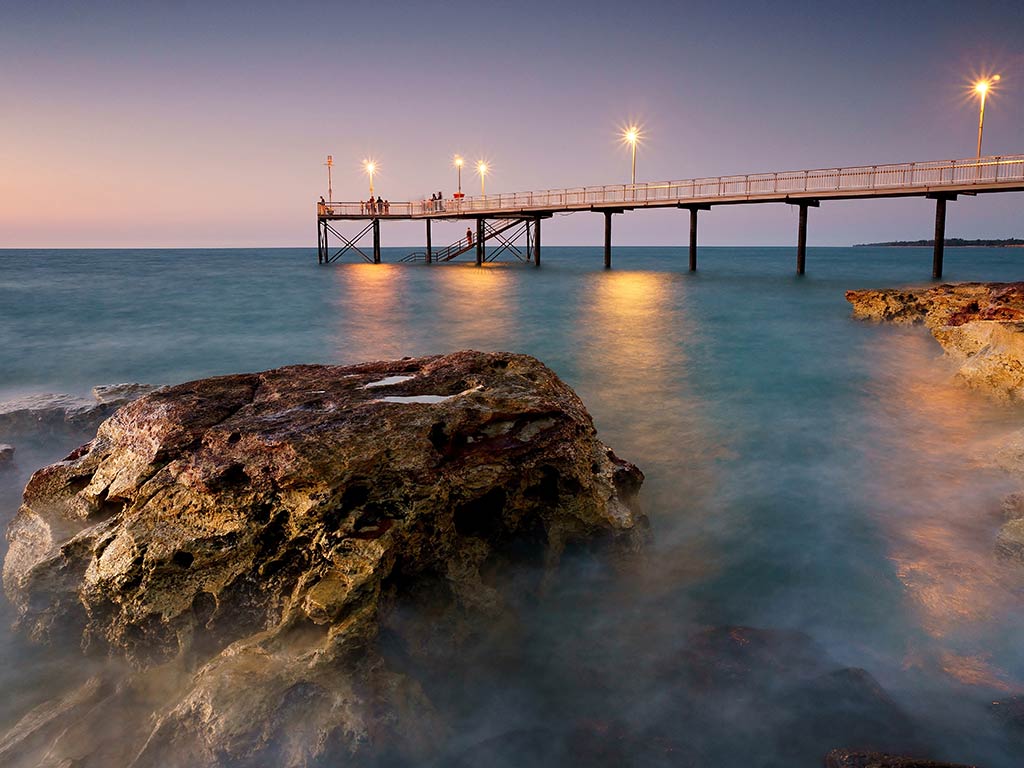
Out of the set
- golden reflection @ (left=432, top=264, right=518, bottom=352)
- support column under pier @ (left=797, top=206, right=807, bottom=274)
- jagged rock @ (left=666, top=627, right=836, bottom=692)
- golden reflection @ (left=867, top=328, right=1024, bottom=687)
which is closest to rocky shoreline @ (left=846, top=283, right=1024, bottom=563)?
golden reflection @ (left=867, top=328, right=1024, bottom=687)

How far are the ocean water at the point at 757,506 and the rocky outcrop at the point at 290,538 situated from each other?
1.65 feet

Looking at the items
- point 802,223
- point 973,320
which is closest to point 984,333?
point 973,320

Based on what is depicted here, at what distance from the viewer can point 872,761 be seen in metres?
3.21

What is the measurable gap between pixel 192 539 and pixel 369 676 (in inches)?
50.8

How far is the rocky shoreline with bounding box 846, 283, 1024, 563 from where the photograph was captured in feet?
20.3

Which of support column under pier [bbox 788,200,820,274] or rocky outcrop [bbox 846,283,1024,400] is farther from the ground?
support column under pier [bbox 788,200,820,274]

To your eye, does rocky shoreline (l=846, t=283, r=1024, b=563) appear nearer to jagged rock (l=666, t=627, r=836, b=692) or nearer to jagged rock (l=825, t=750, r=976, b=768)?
jagged rock (l=666, t=627, r=836, b=692)

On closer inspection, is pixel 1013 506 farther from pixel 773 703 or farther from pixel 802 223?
pixel 802 223

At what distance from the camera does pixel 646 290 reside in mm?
33719

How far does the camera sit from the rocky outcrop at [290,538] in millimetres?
3551

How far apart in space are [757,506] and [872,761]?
3742 millimetres

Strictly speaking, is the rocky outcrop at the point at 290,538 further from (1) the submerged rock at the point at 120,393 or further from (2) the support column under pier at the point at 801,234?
(2) the support column under pier at the point at 801,234

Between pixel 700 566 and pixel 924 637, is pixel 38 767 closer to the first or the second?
pixel 700 566

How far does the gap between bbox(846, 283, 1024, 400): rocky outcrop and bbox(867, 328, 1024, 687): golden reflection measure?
0.37 m
